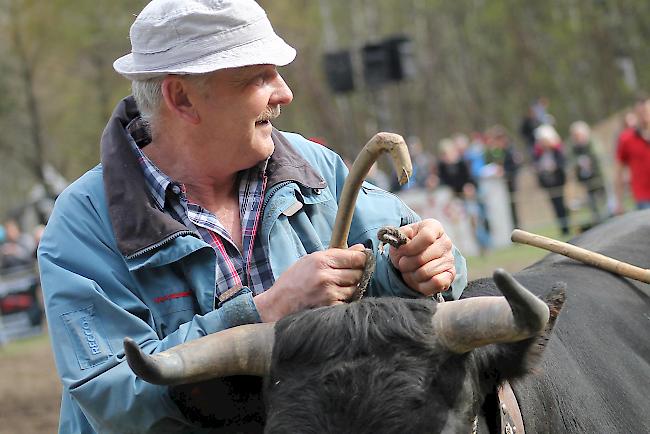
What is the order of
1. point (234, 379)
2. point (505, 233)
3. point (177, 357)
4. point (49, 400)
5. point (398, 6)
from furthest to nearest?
point (398, 6) → point (505, 233) → point (49, 400) → point (234, 379) → point (177, 357)

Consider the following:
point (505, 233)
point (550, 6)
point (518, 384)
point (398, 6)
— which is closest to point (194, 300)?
point (518, 384)

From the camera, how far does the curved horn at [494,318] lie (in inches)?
103

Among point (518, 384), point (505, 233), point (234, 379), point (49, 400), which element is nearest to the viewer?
point (234, 379)

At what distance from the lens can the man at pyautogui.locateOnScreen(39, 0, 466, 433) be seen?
3195 millimetres

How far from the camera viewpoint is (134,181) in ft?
11.5

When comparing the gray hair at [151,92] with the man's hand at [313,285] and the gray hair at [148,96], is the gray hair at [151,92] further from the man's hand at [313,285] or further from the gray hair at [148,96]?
the man's hand at [313,285]

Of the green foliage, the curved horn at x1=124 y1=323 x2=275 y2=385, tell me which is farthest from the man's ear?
the green foliage

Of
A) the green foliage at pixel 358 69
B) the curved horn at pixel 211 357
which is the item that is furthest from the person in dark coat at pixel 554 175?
the curved horn at pixel 211 357

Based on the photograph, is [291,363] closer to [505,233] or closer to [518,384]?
[518,384]

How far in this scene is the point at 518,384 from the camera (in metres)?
3.40

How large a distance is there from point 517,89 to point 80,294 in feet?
180

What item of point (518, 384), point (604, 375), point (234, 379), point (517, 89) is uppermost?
point (234, 379)

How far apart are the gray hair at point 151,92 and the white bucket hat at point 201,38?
0.20 feet

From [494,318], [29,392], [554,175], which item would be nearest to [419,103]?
[554,175]
